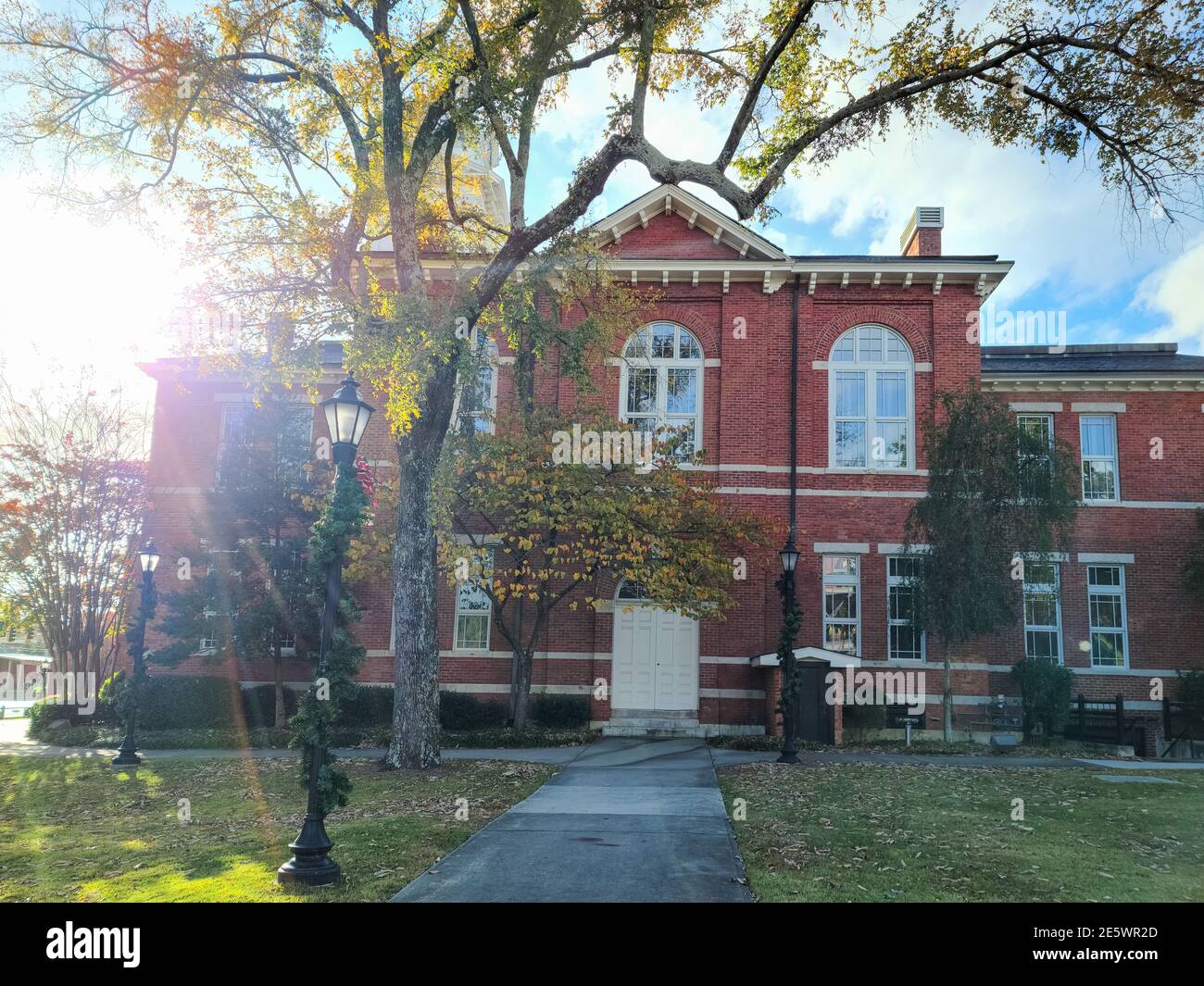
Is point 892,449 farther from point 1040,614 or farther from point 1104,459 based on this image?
point 1104,459

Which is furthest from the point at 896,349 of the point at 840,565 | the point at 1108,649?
the point at 1108,649

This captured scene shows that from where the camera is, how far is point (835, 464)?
20734 mm

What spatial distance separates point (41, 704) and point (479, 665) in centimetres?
1047

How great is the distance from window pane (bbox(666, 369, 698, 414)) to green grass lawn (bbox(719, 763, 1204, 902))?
984cm

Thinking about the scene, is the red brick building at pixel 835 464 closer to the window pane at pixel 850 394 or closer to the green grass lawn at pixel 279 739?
the window pane at pixel 850 394

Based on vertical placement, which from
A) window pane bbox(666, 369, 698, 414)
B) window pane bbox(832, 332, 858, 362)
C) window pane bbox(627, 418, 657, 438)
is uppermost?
window pane bbox(832, 332, 858, 362)

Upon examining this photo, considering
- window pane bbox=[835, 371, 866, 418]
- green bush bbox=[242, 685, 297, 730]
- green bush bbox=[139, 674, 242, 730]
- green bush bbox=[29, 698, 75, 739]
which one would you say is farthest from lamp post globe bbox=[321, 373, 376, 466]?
green bush bbox=[29, 698, 75, 739]

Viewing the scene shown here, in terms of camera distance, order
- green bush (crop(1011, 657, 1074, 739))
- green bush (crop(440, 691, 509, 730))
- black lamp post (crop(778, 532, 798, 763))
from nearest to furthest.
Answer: black lamp post (crop(778, 532, 798, 763)) < green bush (crop(1011, 657, 1074, 739)) < green bush (crop(440, 691, 509, 730))

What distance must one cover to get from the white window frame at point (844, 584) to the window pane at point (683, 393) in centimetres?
480

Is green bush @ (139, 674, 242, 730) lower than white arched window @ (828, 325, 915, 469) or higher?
lower

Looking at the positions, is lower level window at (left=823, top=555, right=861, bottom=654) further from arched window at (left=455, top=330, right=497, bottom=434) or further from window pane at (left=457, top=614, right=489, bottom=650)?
arched window at (left=455, top=330, right=497, bottom=434)

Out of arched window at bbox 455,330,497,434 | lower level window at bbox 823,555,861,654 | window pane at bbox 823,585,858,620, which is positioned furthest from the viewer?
window pane at bbox 823,585,858,620

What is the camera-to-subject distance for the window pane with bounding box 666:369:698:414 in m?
21.0

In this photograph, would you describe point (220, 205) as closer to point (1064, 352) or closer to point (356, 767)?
point (356, 767)
